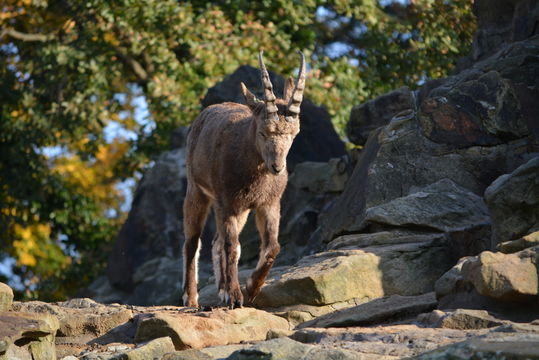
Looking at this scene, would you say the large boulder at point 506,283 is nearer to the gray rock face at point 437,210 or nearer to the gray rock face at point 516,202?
the gray rock face at point 516,202

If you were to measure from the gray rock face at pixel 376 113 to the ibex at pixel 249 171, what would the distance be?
2767mm

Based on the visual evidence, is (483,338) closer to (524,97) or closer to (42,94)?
(524,97)

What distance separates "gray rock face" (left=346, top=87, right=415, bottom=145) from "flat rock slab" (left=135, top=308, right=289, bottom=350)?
15.1ft

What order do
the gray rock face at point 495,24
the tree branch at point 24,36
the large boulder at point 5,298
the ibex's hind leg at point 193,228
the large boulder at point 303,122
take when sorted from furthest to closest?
1. the tree branch at point 24,36
2. the large boulder at point 303,122
3. the gray rock face at point 495,24
4. the ibex's hind leg at point 193,228
5. the large boulder at point 5,298

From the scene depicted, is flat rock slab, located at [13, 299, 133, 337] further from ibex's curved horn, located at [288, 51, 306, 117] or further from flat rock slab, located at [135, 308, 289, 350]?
ibex's curved horn, located at [288, 51, 306, 117]

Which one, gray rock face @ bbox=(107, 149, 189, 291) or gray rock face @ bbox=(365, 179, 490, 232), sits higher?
gray rock face @ bbox=(365, 179, 490, 232)

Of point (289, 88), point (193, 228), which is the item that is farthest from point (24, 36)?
point (289, 88)

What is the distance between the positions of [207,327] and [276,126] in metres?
1.93

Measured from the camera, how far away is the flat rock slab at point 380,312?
6.54 meters

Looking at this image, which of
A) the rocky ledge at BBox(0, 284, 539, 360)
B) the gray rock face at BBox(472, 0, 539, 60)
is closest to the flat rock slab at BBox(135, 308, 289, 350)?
the rocky ledge at BBox(0, 284, 539, 360)

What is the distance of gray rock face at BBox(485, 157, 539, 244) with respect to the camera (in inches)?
280

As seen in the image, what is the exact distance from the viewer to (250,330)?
6.95 metres

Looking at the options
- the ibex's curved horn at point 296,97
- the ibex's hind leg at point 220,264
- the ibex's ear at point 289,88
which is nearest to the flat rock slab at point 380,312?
the ibex's hind leg at point 220,264

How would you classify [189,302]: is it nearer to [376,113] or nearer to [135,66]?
[376,113]
